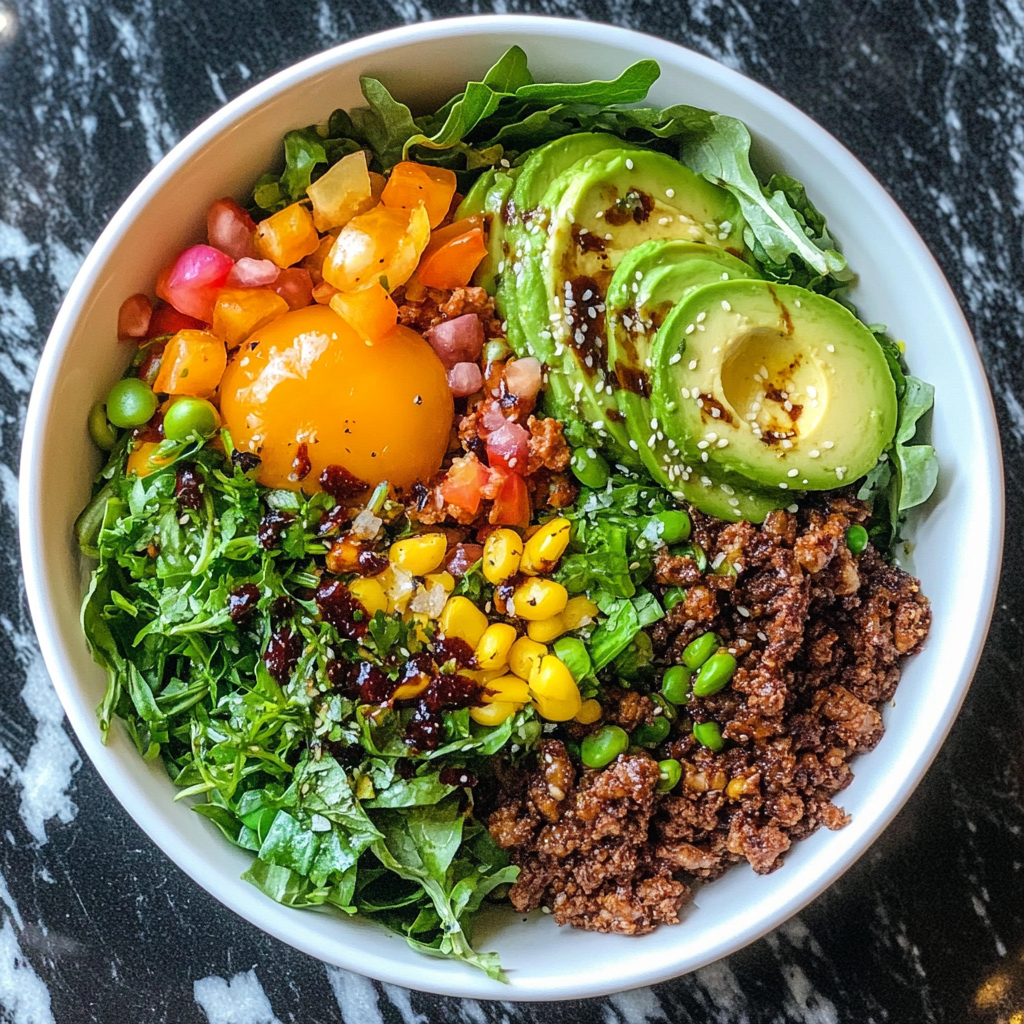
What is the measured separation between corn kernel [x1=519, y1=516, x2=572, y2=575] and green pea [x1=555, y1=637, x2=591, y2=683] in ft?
0.60

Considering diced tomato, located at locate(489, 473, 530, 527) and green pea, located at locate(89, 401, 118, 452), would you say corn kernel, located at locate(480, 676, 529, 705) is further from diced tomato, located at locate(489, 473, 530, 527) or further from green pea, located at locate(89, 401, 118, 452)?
green pea, located at locate(89, 401, 118, 452)

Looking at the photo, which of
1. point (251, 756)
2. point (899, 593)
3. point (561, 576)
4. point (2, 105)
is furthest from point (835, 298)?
point (2, 105)

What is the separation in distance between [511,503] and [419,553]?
0.26m

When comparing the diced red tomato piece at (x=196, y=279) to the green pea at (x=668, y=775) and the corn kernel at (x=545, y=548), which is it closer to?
the corn kernel at (x=545, y=548)

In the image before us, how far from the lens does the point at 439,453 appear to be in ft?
7.86

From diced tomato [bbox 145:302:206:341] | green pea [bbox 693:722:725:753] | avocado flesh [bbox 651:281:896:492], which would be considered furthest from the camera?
diced tomato [bbox 145:302:206:341]

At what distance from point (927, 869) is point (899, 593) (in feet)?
2.97

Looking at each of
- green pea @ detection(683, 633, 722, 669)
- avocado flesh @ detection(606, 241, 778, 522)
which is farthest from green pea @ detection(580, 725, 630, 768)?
avocado flesh @ detection(606, 241, 778, 522)

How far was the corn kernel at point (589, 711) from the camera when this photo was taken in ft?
7.32

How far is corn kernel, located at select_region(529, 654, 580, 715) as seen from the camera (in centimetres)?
214

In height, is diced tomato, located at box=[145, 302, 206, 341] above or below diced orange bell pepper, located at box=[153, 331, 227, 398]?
above

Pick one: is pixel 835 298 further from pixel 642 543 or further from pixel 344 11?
pixel 344 11

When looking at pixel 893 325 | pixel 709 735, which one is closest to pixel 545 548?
pixel 709 735

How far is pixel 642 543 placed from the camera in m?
2.26
